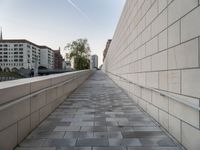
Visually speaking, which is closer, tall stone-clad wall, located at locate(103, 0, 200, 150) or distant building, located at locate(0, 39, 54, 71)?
tall stone-clad wall, located at locate(103, 0, 200, 150)

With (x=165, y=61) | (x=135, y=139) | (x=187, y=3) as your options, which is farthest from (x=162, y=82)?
(x=187, y=3)

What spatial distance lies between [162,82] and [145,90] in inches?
60.9

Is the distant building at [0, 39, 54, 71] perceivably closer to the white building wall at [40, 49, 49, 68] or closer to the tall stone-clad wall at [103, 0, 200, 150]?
the white building wall at [40, 49, 49, 68]

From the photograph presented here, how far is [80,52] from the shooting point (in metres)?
52.5

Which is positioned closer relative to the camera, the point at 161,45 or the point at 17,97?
the point at 17,97

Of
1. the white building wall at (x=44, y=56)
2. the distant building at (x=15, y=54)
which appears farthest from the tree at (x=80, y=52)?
the white building wall at (x=44, y=56)

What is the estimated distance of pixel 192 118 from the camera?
3162mm

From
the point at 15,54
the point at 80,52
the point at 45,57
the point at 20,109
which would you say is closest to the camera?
the point at 20,109

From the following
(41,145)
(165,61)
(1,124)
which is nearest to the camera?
(1,124)

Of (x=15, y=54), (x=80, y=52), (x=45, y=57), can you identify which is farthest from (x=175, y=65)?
(x=45, y=57)

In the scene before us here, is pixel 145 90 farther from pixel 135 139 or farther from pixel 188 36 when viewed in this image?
pixel 188 36

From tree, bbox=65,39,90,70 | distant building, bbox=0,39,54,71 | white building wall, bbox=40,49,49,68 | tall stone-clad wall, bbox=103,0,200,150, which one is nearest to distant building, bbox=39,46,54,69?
white building wall, bbox=40,49,49,68

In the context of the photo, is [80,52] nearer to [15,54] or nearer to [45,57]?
[15,54]

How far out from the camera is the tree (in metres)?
51.1
